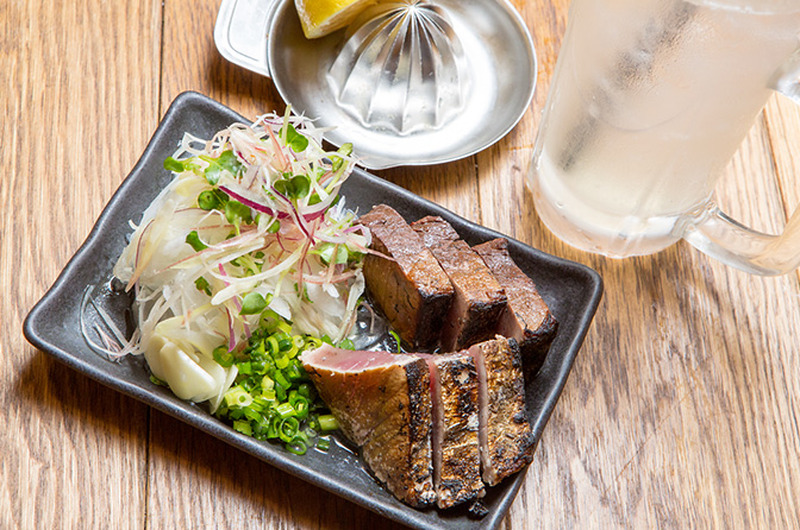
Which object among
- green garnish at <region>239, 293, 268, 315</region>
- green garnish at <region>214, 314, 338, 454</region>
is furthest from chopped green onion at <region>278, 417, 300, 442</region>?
green garnish at <region>239, 293, 268, 315</region>

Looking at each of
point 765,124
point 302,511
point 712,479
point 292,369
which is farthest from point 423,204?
point 765,124

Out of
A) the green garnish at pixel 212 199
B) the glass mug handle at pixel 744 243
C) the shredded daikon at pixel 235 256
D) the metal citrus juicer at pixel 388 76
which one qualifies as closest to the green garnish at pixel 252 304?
the shredded daikon at pixel 235 256

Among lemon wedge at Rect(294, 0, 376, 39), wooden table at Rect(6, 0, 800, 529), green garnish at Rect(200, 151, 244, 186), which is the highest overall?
lemon wedge at Rect(294, 0, 376, 39)

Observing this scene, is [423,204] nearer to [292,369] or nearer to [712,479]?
[292,369]

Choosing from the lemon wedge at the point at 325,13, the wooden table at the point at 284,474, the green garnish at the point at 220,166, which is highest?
the lemon wedge at the point at 325,13

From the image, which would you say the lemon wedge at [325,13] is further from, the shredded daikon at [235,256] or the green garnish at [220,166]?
the green garnish at [220,166]

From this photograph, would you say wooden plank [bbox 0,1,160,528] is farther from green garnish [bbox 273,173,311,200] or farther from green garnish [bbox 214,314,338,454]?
green garnish [bbox 273,173,311,200]
